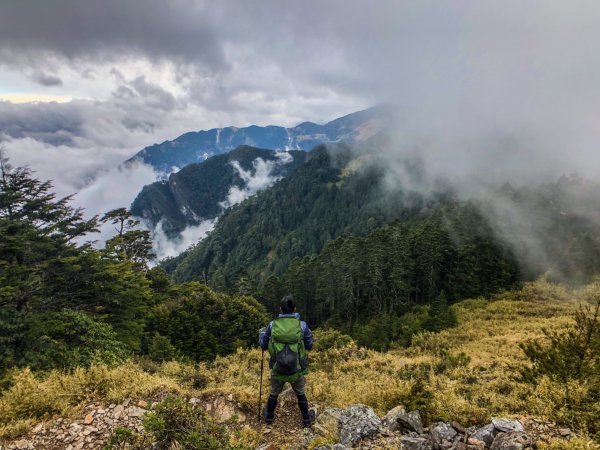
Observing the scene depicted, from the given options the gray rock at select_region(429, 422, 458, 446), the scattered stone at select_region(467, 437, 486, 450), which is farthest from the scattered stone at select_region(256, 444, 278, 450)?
the scattered stone at select_region(467, 437, 486, 450)

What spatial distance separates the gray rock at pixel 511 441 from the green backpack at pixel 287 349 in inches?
135

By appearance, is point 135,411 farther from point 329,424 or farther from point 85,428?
point 329,424

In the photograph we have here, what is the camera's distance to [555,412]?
6.57 m

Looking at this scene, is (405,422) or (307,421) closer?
(405,422)

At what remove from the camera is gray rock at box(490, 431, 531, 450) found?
213 inches

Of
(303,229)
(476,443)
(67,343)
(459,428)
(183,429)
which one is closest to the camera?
(476,443)

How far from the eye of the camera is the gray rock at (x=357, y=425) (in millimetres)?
6410

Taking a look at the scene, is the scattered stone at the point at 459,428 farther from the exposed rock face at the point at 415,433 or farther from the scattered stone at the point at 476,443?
the scattered stone at the point at 476,443

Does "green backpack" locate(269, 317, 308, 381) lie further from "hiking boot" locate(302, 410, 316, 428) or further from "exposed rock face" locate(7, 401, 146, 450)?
"exposed rock face" locate(7, 401, 146, 450)

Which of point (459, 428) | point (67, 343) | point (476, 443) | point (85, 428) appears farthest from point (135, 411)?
point (67, 343)

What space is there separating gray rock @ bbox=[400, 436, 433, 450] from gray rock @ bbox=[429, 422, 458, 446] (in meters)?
0.12

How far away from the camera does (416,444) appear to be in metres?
5.84

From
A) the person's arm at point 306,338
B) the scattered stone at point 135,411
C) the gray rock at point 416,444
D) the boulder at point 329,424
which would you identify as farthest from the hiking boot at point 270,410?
the gray rock at point 416,444

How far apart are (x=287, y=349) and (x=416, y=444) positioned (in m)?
2.66
